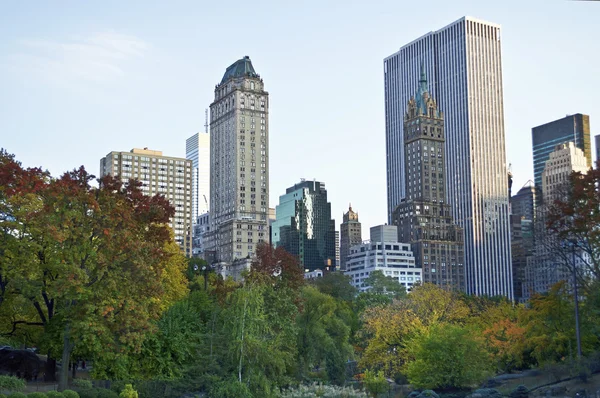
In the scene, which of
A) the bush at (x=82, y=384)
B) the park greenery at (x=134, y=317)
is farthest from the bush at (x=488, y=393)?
the bush at (x=82, y=384)

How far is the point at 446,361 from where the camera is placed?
55562 mm

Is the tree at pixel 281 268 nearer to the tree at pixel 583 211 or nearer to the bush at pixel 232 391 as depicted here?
the bush at pixel 232 391

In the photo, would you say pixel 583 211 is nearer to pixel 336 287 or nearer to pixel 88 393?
pixel 88 393

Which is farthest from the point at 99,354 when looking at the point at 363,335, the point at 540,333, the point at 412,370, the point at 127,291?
the point at 540,333

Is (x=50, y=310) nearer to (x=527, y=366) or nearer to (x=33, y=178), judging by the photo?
(x=33, y=178)

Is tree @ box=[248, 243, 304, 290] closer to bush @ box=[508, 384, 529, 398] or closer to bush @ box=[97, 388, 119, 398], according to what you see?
bush @ box=[508, 384, 529, 398]

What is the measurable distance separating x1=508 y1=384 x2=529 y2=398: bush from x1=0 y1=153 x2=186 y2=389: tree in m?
24.7

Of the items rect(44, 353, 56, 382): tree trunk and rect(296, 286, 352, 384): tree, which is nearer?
rect(44, 353, 56, 382): tree trunk

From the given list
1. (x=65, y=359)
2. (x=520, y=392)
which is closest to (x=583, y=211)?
(x=520, y=392)

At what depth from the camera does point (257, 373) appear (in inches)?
1891

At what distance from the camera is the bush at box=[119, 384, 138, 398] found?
44.9 metres

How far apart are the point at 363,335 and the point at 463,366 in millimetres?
17433

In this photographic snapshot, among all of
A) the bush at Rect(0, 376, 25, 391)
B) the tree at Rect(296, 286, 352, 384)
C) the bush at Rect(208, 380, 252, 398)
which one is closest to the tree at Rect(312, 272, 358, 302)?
the tree at Rect(296, 286, 352, 384)

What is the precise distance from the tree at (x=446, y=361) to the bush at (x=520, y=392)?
320 centimetres
